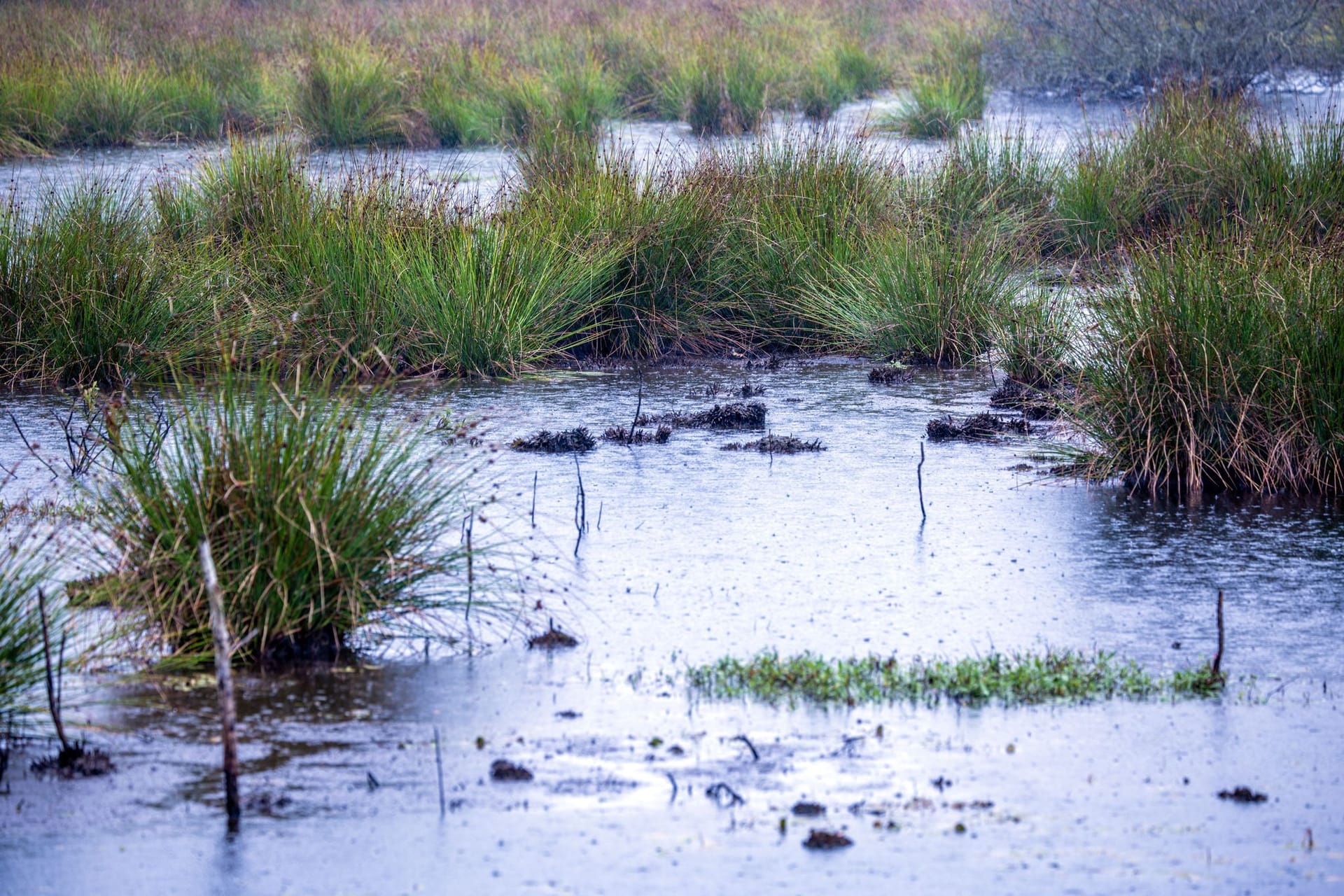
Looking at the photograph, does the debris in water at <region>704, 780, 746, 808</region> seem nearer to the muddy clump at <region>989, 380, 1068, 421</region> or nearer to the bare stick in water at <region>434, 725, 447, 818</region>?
the bare stick in water at <region>434, 725, 447, 818</region>

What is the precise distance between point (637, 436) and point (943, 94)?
12951 mm

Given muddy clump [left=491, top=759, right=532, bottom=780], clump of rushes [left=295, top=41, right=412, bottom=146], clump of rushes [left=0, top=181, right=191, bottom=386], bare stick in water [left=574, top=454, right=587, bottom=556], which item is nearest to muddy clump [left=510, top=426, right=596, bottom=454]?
bare stick in water [left=574, top=454, right=587, bottom=556]

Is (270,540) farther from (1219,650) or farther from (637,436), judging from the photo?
(637,436)

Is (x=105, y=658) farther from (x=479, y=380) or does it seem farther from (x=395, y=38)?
(x=395, y=38)

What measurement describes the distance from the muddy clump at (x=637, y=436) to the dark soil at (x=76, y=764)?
421 centimetres

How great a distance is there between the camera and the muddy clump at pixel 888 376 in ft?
32.2

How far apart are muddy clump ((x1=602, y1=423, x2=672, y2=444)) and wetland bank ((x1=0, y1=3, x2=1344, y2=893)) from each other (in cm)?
1

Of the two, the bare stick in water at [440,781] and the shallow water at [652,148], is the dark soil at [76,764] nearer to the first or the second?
the bare stick in water at [440,781]

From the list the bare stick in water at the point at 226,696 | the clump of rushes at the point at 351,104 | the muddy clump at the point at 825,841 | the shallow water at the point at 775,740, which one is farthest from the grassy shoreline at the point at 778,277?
the clump of rushes at the point at 351,104

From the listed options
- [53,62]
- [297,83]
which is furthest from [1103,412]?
[53,62]

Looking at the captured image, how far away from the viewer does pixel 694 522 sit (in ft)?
22.1

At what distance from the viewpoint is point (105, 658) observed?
16.2 ft

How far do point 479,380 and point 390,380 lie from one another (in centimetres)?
458

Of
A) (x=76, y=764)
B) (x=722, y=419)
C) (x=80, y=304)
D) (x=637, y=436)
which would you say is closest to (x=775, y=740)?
(x=76, y=764)
